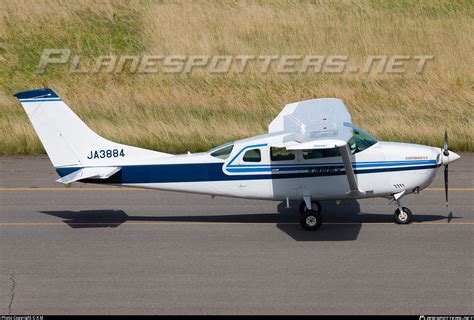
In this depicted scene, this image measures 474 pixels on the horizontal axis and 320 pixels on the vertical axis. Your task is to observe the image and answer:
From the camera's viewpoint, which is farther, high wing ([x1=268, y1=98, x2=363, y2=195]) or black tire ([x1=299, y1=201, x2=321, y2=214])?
black tire ([x1=299, y1=201, x2=321, y2=214])

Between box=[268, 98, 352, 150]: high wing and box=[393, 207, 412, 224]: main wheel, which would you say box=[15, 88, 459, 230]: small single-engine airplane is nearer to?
box=[268, 98, 352, 150]: high wing

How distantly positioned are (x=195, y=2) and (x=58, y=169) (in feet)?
68.9

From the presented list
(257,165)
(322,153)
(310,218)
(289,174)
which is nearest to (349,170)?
(322,153)

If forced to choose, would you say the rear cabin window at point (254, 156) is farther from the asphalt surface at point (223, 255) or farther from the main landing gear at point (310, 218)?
the asphalt surface at point (223, 255)

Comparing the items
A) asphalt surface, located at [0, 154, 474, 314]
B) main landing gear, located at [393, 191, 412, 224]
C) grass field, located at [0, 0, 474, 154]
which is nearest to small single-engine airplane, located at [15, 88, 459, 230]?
main landing gear, located at [393, 191, 412, 224]

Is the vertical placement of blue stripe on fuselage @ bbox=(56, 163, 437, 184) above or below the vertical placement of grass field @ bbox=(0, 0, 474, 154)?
below

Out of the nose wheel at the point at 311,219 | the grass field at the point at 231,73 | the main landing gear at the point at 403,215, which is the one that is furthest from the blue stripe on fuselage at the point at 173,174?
the grass field at the point at 231,73

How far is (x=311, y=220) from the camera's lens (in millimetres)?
15195

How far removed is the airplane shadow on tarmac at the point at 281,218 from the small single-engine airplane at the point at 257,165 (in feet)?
1.66

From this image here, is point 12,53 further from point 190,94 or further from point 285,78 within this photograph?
point 285,78

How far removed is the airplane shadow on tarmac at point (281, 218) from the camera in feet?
51.0

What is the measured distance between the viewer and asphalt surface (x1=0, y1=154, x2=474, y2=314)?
39.2 ft

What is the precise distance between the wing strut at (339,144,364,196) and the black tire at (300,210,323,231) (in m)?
0.72

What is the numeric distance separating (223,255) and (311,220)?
1887 mm
